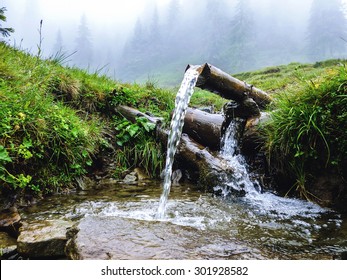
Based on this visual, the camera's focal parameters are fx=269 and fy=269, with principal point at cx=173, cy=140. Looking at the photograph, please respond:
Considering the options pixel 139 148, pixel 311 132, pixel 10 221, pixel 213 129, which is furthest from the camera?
pixel 139 148

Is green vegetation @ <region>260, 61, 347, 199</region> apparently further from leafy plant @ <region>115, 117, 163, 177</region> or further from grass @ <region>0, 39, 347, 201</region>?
leafy plant @ <region>115, 117, 163, 177</region>

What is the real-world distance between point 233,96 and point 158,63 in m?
81.3

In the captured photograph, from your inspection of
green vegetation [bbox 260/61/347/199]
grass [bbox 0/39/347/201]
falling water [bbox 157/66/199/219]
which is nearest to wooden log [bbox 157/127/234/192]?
falling water [bbox 157/66/199/219]

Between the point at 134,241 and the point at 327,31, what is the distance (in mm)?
83173

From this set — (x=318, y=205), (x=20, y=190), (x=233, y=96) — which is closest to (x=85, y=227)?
(x=20, y=190)

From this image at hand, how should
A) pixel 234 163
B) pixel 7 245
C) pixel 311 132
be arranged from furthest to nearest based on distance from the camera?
pixel 234 163 < pixel 311 132 < pixel 7 245

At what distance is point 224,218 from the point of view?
300 centimetres

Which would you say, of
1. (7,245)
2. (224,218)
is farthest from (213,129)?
(7,245)

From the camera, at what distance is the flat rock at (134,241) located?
6.30ft

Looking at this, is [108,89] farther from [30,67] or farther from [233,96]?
[233,96]

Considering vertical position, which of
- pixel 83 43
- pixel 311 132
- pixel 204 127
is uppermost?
pixel 83 43

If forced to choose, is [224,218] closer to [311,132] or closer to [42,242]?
A: [311,132]

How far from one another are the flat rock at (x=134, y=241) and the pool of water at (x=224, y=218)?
18 millimetres

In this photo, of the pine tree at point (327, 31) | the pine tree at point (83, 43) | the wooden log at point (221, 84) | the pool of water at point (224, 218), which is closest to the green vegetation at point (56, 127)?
the pool of water at point (224, 218)
